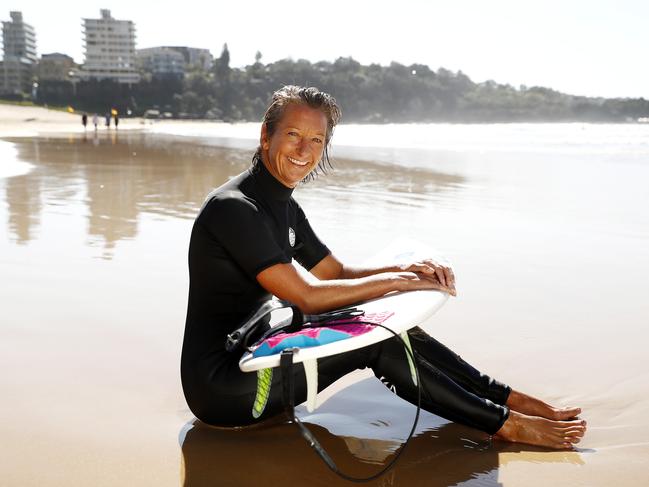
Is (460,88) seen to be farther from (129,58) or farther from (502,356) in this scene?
(502,356)

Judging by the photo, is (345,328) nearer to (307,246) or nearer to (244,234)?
(244,234)

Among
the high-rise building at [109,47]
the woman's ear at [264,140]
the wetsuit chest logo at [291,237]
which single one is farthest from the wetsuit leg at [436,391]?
the high-rise building at [109,47]

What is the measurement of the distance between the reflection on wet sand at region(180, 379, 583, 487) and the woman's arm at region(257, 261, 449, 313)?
49cm

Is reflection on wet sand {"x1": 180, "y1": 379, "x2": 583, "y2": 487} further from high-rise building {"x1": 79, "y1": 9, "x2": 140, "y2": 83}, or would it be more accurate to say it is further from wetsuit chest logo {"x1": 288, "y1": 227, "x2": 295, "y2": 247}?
high-rise building {"x1": 79, "y1": 9, "x2": 140, "y2": 83}

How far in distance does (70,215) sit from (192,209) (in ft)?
4.32

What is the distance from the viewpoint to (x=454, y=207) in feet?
26.0

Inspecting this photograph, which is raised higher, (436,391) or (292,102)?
(292,102)

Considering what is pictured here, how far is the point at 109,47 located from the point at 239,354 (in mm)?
133351

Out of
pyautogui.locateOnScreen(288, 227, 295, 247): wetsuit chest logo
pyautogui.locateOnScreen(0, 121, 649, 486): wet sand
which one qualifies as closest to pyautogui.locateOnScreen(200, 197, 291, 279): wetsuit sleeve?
pyautogui.locateOnScreen(288, 227, 295, 247): wetsuit chest logo

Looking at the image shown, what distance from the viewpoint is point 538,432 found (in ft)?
7.78

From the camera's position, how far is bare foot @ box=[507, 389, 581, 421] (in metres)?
2.51

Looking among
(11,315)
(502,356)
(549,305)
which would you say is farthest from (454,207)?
(11,315)

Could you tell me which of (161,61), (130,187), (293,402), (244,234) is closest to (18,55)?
(161,61)

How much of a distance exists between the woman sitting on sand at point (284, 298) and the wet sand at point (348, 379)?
5.7 inches
